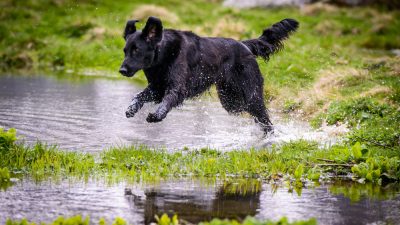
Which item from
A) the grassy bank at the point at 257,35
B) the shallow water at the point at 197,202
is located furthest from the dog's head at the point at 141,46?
the grassy bank at the point at 257,35

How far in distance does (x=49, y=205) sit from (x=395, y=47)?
2051 cm

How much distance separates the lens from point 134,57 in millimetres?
9070

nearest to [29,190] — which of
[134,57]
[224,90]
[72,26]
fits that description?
[134,57]

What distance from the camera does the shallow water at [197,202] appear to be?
244 inches

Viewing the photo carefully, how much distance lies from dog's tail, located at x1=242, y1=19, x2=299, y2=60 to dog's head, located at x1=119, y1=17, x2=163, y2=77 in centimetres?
273

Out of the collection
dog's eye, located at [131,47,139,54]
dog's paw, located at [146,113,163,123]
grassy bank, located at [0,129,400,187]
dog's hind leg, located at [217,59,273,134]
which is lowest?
grassy bank, located at [0,129,400,187]

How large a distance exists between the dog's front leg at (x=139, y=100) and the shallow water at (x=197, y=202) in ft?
7.65

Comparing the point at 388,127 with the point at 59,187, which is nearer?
the point at 59,187

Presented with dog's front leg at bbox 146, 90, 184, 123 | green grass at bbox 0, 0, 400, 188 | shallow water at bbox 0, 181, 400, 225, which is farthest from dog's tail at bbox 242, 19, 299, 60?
shallow water at bbox 0, 181, 400, 225

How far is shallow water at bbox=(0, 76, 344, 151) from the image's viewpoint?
33.0 feet

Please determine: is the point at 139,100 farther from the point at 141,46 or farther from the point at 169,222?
the point at 169,222

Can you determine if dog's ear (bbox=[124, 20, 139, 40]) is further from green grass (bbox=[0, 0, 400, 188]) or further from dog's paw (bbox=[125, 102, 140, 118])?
green grass (bbox=[0, 0, 400, 188])

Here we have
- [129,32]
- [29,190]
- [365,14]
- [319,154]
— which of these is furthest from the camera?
[365,14]

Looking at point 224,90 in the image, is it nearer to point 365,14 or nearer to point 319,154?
point 319,154
